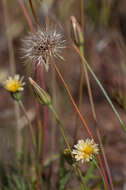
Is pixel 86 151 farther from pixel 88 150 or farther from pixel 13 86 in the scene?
pixel 13 86

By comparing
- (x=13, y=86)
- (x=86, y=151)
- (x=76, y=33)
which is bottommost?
(x=86, y=151)

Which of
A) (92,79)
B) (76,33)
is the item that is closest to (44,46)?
(76,33)

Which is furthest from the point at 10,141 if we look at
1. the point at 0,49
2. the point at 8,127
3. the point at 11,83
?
the point at 0,49

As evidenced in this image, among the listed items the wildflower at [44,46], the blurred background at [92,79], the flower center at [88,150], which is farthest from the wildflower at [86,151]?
the blurred background at [92,79]

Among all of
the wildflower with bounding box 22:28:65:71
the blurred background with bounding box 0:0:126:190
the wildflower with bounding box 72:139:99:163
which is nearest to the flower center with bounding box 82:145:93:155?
the wildflower with bounding box 72:139:99:163

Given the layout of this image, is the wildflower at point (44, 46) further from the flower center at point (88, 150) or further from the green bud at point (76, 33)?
the flower center at point (88, 150)

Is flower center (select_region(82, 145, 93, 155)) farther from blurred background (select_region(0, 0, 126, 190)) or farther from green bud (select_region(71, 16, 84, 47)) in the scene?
blurred background (select_region(0, 0, 126, 190))

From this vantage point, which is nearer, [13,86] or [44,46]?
[44,46]
